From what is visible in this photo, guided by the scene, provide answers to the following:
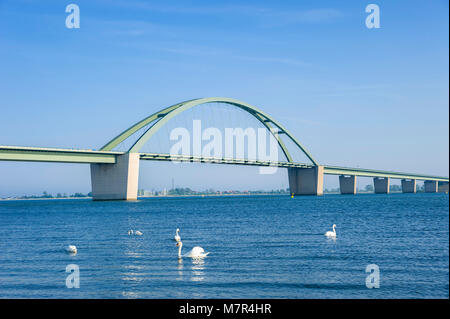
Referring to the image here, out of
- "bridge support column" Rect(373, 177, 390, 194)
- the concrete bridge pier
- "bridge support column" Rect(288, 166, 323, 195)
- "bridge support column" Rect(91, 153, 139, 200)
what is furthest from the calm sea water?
"bridge support column" Rect(373, 177, 390, 194)

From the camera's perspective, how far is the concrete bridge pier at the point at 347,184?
13912 cm

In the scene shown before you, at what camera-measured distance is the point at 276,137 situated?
359 ft

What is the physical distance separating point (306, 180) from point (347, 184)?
2432 cm

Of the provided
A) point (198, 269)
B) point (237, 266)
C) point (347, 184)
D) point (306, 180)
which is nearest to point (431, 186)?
point (347, 184)

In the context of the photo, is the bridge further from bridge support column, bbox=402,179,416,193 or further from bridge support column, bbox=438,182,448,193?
bridge support column, bbox=438,182,448,193

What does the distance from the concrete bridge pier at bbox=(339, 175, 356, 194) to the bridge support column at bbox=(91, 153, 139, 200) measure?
77.7 m

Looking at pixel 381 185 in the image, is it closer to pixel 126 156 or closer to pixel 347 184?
pixel 347 184

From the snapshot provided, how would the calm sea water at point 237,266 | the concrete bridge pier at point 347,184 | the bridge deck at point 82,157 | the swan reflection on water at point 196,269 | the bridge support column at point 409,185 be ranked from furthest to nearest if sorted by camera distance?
the bridge support column at point 409,185 < the concrete bridge pier at point 347,184 < the bridge deck at point 82,157 < the swan reflection on water at point 196,269 < the calm sea water at point 237,266

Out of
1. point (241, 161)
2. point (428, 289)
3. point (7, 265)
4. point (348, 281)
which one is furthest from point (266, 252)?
point (241, 161)

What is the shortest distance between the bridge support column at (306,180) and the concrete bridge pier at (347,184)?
20.0m

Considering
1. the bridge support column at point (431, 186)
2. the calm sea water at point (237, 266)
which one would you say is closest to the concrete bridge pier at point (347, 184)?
the bridge support column at point (431, 186)

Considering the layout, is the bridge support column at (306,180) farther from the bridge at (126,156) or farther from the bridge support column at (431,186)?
the bridge support column at (431,186)
